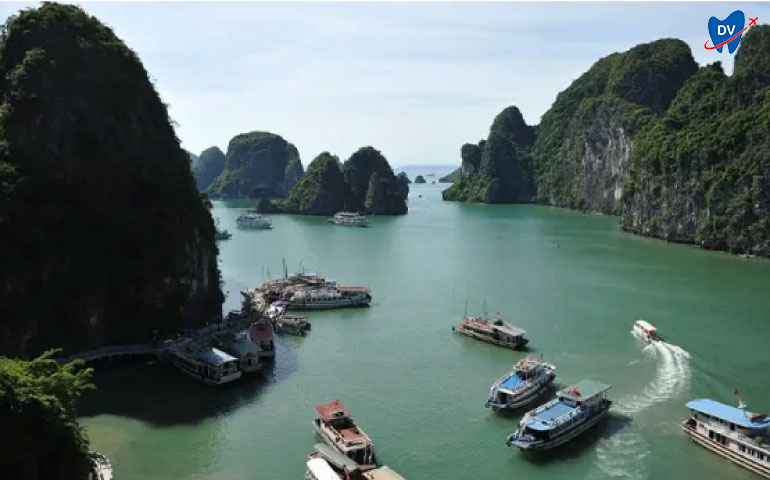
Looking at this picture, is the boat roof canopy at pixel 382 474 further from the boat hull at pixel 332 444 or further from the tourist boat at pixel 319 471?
the tourist boat at pixel 319 471

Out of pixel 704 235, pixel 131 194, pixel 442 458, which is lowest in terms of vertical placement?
pixel 442 458

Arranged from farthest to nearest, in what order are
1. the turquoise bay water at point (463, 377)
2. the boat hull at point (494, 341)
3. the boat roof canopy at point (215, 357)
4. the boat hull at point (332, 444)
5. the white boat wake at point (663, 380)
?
the boat hull at point (494, 341) → the boat roof canopy at point (215, 357) → the white boat wake at point (663, 380) → the turquoise bay water at point (463, 377) → the boat hull at point (332, 444)

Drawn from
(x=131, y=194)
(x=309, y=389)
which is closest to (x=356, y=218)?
(x=131, y=194)

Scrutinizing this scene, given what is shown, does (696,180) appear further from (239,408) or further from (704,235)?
(239,408)

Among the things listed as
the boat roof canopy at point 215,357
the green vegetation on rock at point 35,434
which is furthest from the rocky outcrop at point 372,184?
the green vegetation on rock at point 35,434

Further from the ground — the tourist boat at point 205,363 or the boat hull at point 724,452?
the tourist boat at point 205,363

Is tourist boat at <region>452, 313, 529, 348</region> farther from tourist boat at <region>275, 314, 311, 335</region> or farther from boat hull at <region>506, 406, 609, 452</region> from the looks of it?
boat hull at <region>506, 406, 609, 452</region>

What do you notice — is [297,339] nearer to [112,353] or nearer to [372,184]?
[112,353]
